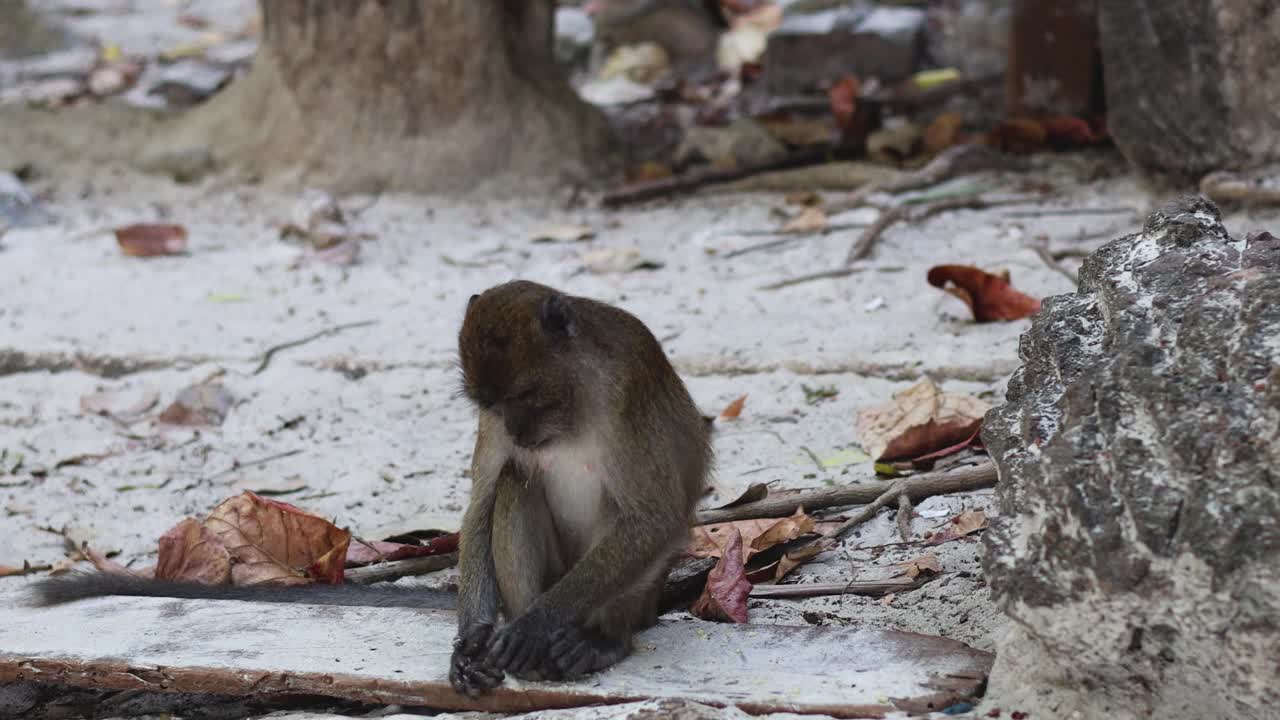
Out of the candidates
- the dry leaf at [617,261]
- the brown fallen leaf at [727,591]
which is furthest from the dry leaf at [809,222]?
the brown fallen leaf at [727,591]

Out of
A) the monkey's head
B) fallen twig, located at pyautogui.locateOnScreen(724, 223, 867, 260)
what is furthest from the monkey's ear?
fallen twig, located at pyautogui.locateOnScreen(724, 223, 867, 260)

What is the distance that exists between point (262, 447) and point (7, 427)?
1.03 m

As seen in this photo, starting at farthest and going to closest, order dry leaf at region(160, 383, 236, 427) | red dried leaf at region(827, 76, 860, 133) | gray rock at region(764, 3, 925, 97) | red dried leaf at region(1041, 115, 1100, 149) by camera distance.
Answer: gray rock at region(764, 3, 925, 97)
red dried leaf at region(827, 76, 860, 133)
red dried leaf at region(1041, 115, 1100, 149)
dry leaf at region(160, 383, 236, 427)

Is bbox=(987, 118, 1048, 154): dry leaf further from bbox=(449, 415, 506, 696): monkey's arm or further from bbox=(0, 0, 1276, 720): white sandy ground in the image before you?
bbox=(449, 415, 506, 696): monkey's arm

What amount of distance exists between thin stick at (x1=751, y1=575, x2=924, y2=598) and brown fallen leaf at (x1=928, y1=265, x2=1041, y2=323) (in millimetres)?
1835

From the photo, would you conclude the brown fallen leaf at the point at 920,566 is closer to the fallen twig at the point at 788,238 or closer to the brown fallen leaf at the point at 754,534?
the brown fallen leaf at the point at 754,534

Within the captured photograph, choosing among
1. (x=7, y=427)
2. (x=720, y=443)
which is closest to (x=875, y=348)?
(x=720, y=443)

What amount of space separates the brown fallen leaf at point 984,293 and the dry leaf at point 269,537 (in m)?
2.31

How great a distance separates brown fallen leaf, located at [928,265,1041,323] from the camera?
5.21 meters

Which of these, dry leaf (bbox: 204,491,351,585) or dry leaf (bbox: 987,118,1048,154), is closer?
dry leaf (bbox: 204,491,351,585)

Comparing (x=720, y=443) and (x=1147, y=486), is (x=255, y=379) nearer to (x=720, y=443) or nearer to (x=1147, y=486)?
(x=720, y=443)

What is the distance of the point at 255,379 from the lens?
5715 millimetres

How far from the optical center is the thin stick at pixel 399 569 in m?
4.05

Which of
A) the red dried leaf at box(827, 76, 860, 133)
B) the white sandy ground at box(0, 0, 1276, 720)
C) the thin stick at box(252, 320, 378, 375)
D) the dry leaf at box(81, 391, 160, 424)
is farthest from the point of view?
the red dried leaf at box(827, 76, 860, 133)
